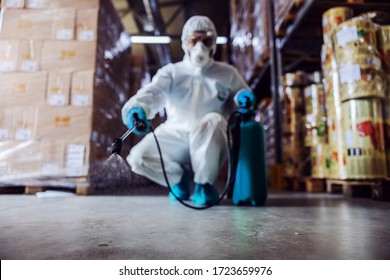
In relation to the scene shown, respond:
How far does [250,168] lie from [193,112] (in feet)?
1.89

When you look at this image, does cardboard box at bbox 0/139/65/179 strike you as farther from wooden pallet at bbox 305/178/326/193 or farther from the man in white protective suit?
wooden pallet at bbox 305/178/326/193

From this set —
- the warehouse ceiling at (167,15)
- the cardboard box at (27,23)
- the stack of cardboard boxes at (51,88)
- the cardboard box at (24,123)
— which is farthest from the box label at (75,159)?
the warehouse ceiling at (167,15)

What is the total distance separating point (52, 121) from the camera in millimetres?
2510

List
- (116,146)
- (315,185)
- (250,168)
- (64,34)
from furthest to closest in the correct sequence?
(315,185) → (64,34) → (250,168) → (116,146)

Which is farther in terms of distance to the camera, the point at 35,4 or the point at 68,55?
the point at 68,55

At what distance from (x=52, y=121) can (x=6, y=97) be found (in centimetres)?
37

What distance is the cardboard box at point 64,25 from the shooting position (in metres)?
2.64

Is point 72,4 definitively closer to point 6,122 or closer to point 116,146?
point 6,122

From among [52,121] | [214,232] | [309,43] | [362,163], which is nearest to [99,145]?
[52,121]

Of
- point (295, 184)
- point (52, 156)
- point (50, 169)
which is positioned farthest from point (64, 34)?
point (295, 184)

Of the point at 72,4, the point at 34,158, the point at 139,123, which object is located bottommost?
the point at 34,158

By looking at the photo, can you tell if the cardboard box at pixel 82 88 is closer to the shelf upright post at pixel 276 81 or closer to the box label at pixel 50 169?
the box label at pixel 50 169

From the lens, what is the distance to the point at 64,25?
105 inches

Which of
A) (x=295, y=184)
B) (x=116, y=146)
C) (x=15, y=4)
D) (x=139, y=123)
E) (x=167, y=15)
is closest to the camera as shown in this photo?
(x=116, y=146)
